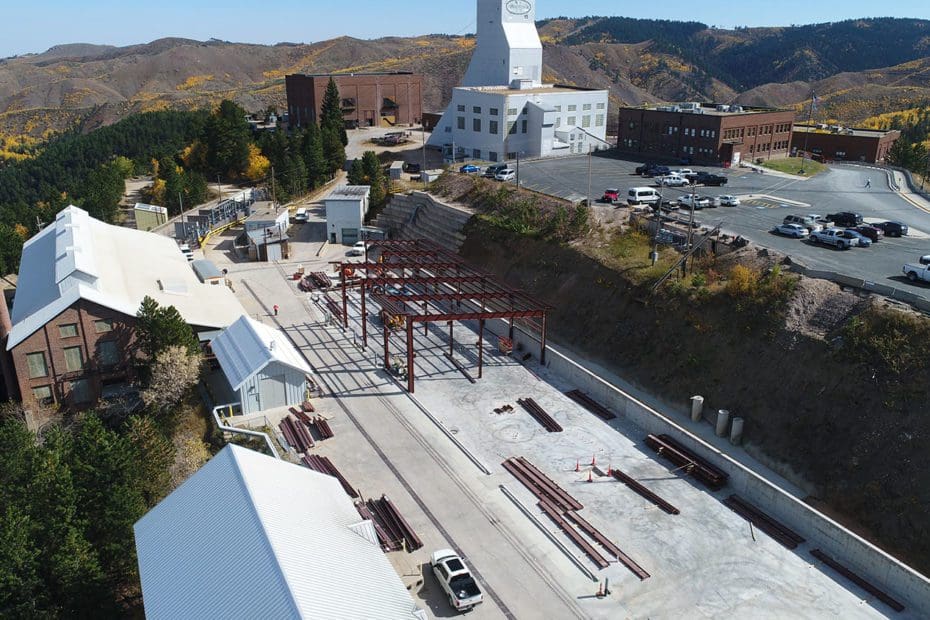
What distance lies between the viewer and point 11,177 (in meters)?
121

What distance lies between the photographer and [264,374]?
105 ft

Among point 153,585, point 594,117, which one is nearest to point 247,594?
point 153,585

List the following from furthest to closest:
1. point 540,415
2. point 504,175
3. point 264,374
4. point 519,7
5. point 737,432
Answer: point 519,7
point 504,175
point 264,374
point 540,415
point 737,432

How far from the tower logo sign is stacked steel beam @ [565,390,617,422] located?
65.0 meters

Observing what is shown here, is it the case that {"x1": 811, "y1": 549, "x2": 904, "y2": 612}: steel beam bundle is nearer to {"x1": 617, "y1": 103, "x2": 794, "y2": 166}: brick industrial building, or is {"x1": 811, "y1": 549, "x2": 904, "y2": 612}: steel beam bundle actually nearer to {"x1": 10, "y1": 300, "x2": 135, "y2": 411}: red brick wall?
{"x1": 10, "y1": 300, "x2": 135, "y2": 411}: red brick wall

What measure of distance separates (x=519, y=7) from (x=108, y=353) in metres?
69.6

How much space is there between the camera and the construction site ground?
69.7 ft

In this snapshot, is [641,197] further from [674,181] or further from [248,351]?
[248,351]

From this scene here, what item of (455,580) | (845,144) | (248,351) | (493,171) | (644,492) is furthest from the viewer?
Result: (845,144)

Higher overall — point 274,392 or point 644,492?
point 274,392

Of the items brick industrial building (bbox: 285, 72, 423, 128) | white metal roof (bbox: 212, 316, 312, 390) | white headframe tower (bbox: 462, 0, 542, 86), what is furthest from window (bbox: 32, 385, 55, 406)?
brick industrial building (bbox: 285, 72, 423, 128)

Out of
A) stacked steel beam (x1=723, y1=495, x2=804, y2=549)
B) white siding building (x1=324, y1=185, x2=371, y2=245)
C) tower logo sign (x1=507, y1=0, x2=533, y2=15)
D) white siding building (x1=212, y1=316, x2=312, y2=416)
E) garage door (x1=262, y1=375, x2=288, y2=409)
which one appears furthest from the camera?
tower logo sign (x1=507, y1=0, x2=533, y2=15)

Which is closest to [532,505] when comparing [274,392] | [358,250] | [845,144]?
[274,392]

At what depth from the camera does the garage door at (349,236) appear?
2434 inches
